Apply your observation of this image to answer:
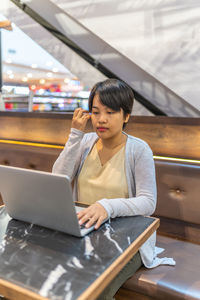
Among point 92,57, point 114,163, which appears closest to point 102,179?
point 114,163

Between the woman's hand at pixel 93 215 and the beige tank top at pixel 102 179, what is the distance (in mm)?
247

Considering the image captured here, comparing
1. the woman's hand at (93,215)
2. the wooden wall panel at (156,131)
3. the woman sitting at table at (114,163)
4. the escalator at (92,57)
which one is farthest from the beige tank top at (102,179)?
the escalator at (92,57)

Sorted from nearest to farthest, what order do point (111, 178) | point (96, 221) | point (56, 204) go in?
point (56, 204)
point (96, 221)
point (111, 178)

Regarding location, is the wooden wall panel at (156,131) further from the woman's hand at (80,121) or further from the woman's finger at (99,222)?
the woman's finger at (99,222)

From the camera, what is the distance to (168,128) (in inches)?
65.6

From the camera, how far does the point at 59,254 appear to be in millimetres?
760

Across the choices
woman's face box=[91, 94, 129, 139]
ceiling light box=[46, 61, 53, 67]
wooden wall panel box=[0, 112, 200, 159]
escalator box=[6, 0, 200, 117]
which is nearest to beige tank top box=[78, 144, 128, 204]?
woman's face box=[91, 94, 129, 139]

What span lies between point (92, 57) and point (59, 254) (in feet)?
7.21

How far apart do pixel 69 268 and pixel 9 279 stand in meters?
0.13

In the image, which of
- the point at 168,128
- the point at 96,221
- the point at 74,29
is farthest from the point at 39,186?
the point at 74,29

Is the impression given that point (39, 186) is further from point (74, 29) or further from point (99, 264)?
point (74, 29)

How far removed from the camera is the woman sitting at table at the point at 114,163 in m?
1.14

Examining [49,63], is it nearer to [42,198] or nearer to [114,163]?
[114,163]

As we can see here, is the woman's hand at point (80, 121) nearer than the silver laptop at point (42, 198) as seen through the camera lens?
No
